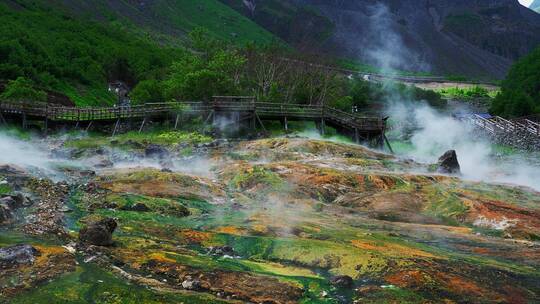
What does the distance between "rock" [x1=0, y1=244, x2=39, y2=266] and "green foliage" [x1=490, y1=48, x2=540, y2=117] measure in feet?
236

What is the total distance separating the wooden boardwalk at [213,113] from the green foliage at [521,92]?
1311 inches

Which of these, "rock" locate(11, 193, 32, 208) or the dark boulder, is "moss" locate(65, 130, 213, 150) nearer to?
"rock" locate(11, 193, 32, 208)

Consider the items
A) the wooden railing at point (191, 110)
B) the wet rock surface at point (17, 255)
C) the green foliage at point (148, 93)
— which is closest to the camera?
the wet rock surface at point (17, 255)

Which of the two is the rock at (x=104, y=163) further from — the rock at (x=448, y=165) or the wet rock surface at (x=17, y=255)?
the rock at (x=448, y=165)

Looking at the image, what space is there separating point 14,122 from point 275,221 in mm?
33827

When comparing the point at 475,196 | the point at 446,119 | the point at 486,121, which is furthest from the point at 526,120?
the point at 475,196

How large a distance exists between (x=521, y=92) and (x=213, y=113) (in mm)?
51082

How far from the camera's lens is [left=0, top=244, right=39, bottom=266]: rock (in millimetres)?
13305

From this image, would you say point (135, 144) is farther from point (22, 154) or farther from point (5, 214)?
point (5, 214)

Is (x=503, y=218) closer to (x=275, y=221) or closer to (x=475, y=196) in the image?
(x=475, y=196)

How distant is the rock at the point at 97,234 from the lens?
15.6 meters

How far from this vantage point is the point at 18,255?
13.6 meters

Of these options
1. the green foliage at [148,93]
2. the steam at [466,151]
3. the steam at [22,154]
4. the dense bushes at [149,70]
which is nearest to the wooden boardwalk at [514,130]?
the steam at [466,151]

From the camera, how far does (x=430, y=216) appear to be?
24.0m
